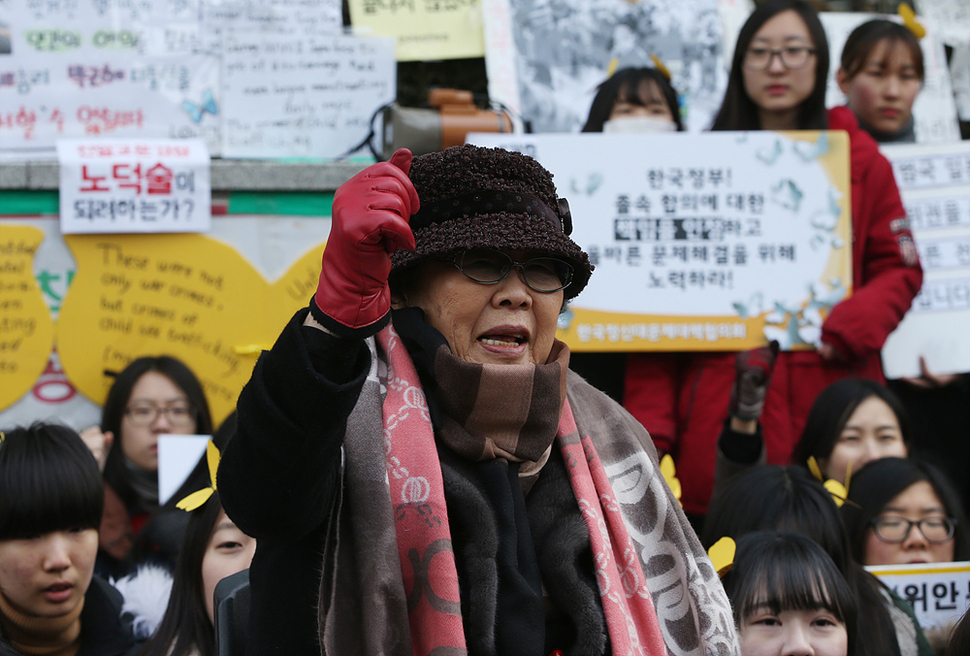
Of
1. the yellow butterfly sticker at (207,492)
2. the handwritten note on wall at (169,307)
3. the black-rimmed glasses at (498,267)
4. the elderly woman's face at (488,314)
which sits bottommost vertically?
the yellow butterfly sticker at (207,492)

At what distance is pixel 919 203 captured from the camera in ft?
15.6

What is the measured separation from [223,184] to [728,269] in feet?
6.65

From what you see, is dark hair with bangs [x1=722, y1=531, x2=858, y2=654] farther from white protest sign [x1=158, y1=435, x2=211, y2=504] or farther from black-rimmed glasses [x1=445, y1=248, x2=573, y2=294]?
white protest sign [x1=158, y1=435, x2=211, y2=504]

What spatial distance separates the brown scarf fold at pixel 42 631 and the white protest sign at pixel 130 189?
1.79 metres

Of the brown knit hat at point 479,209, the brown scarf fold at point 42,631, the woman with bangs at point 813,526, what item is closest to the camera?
the brown knit hat at point 479,209

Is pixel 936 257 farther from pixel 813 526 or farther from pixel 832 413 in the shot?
pixel 813 526

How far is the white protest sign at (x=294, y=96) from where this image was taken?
4723mm

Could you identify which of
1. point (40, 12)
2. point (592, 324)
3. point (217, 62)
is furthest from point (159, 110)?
point (592, 324)

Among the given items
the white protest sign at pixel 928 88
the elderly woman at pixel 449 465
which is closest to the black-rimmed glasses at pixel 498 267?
the elderly woman at pixel 449 465

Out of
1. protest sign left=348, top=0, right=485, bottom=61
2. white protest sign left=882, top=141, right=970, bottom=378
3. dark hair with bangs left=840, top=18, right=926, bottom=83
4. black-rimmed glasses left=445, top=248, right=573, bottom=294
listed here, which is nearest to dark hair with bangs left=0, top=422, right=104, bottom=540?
black-rimmed glasses left=445, top=248, right=573, bottom=294

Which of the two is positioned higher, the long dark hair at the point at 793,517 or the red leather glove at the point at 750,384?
the red leather glove at the point at 750,384

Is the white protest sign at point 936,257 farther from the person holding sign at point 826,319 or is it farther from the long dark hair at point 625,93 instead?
the long dark hair at point 625,93

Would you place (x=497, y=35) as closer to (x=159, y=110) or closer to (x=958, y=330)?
(x=159, y=110)

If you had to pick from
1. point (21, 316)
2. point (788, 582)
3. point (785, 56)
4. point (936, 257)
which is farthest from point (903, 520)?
point (21, 316)
